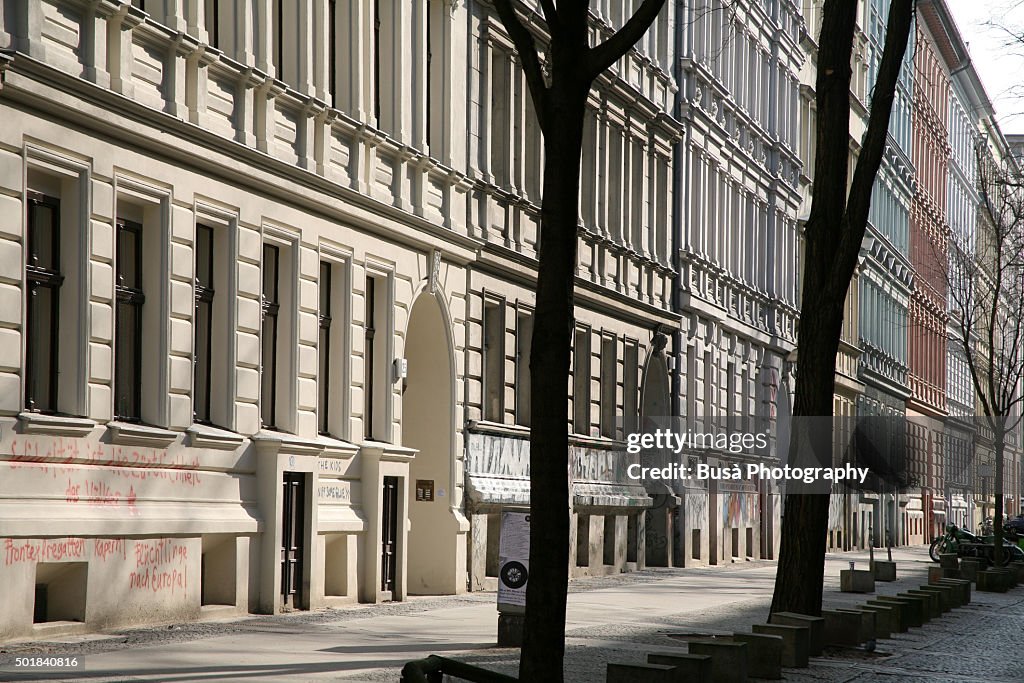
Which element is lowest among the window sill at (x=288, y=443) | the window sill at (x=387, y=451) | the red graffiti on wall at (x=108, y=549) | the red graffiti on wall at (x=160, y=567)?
the red graffiti on wall at (x=160, y=567)

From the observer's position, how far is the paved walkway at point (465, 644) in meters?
14.8

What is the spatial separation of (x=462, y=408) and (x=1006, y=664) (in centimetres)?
1161

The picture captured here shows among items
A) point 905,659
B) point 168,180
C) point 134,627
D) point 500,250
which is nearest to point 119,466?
point 134,627

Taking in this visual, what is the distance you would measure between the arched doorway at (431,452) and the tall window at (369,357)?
1.66 metres

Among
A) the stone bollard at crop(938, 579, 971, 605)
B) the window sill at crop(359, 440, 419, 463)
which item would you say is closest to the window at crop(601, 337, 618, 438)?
the stone bollard at crop(938, 579, 971, 605)

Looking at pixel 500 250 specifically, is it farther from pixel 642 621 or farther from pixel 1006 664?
pixel 1006 664

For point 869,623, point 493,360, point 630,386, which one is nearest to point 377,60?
point 493,360

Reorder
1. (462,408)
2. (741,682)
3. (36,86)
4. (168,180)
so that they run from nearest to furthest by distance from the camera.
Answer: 1. (741,682)
2. (36,86)
3. (168,180)
4. (462,408)

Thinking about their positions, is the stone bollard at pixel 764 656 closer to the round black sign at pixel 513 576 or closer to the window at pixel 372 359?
the round black sign at pixel 513 576

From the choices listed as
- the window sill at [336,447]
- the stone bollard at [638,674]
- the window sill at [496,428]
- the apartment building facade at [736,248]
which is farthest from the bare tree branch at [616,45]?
the apartment building facade at [736,248]

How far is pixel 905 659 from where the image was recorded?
1875 cm

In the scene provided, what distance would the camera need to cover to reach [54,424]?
17000mm

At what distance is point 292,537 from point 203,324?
10.4 feet

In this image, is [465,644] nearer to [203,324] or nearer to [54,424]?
[54,424]
